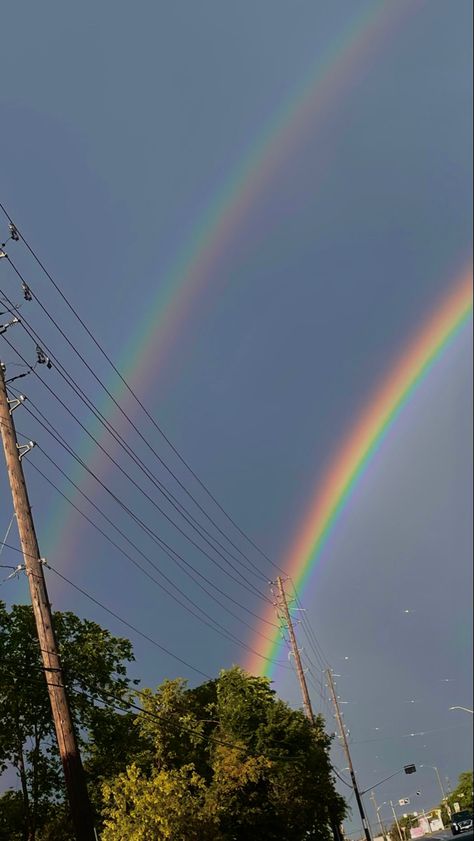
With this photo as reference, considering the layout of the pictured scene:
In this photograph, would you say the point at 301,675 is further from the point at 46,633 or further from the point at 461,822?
the point at 46,633

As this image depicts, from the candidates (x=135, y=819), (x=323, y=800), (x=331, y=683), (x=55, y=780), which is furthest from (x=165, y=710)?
(x=331, y=683)

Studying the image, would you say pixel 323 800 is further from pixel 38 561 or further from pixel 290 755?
pixel 38 561

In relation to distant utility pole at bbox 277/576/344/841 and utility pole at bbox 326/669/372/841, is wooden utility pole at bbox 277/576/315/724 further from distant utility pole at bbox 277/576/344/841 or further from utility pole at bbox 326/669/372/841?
utility pole at bbox 326/669/372/841

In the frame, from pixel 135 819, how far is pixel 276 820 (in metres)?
15.2

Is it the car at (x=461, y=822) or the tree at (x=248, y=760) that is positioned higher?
the tree at (x=248, y=760)

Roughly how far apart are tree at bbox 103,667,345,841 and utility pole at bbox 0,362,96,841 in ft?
38.8

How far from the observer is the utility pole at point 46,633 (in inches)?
560

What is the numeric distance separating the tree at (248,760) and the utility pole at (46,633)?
11.8m

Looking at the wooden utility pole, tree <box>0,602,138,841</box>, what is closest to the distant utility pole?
the wooden utility pole

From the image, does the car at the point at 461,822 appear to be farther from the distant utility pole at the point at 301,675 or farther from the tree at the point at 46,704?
the tree at the point at 46,704

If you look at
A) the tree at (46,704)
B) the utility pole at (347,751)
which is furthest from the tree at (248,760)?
the utility pole at (347,751)

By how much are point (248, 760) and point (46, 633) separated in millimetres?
21742

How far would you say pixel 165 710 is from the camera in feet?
126

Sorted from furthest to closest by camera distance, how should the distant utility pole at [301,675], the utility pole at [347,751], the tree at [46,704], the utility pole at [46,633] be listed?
the utility pole at [347,751]
the distant utility pole at [301,675]
the tree at [46,704]
the utility pole at [46,633]
